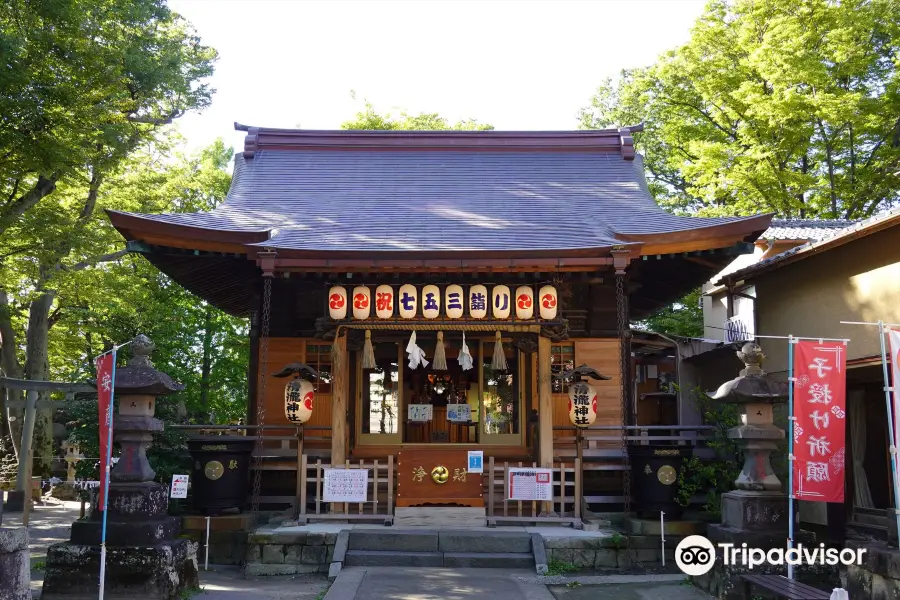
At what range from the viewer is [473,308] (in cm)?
1239

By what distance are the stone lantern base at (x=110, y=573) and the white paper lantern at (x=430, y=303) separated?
5.63 m

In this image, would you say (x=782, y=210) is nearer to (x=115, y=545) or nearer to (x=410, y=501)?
(x=410, y=501)

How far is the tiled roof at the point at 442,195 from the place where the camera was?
13062 millimetres

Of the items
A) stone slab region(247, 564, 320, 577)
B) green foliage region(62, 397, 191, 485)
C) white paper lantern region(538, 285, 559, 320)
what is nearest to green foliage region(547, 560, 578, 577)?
stone slab region(247, 564, 320, 577)

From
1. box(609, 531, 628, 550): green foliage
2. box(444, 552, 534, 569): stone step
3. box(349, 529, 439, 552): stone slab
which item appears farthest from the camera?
box(349, 529, 439, 552): stone slab

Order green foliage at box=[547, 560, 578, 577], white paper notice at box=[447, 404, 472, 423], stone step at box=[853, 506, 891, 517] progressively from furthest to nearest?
white paper notice at box=[447, 404, 472, 423] → stone step at box=[853, 506, 891, 517] → green foliage at box=[547, 560, 578, 577]

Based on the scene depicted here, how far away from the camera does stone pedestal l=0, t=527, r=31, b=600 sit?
240 inches

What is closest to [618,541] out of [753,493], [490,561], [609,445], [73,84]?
[490,561]

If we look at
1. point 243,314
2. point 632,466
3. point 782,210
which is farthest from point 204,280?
point 782,210

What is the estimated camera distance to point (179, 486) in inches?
439

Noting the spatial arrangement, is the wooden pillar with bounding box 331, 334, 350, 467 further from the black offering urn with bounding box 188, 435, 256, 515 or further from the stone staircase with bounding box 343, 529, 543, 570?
the stone staircase with bounding box 343, 529, 543, 570

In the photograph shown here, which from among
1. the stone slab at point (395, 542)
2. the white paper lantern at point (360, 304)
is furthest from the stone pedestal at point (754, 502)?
the white paper lantern at point (360, 304)

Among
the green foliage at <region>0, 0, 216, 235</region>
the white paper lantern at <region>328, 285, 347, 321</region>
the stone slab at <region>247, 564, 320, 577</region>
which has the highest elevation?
the green foliage at <region>0, 0, 216, 235</region>

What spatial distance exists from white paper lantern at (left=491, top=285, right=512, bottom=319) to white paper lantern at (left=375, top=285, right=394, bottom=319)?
5.97 feet
